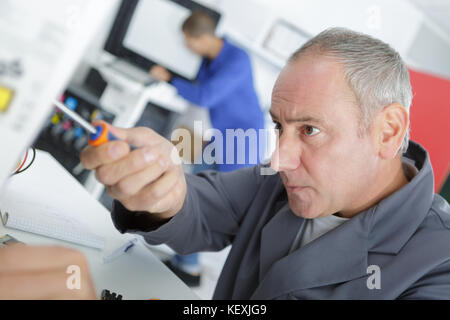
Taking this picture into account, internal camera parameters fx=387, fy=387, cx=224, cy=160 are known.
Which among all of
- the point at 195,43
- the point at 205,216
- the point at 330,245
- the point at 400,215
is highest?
the point at 195,43

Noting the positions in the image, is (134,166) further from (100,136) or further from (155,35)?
(155,35)

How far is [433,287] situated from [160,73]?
1709 millimetres

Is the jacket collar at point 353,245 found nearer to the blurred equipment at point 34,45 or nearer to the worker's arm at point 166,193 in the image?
the worker's arm at point 166,193

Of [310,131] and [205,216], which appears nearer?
[310,131]

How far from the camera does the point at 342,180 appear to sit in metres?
0.76

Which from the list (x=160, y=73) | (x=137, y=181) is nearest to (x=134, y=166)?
(x=137, y=181)

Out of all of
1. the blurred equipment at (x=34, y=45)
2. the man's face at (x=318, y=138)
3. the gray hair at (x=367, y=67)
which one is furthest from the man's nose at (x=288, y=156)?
the blurred equipment at (x=34, y=45)

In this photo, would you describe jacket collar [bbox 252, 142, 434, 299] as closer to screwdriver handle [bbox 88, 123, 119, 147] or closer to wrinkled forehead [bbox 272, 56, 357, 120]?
wrinkled forehead [bbox 272, 56, 357, 120]

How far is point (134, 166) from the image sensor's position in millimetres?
498

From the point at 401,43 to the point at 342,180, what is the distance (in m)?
3.47

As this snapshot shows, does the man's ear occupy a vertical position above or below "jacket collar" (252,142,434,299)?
above

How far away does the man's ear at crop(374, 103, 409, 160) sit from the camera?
29.2 inches

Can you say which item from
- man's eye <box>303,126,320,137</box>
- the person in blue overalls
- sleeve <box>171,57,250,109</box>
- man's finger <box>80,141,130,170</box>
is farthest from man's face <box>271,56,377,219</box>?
sleeve <box>171,57,250,109</box>
